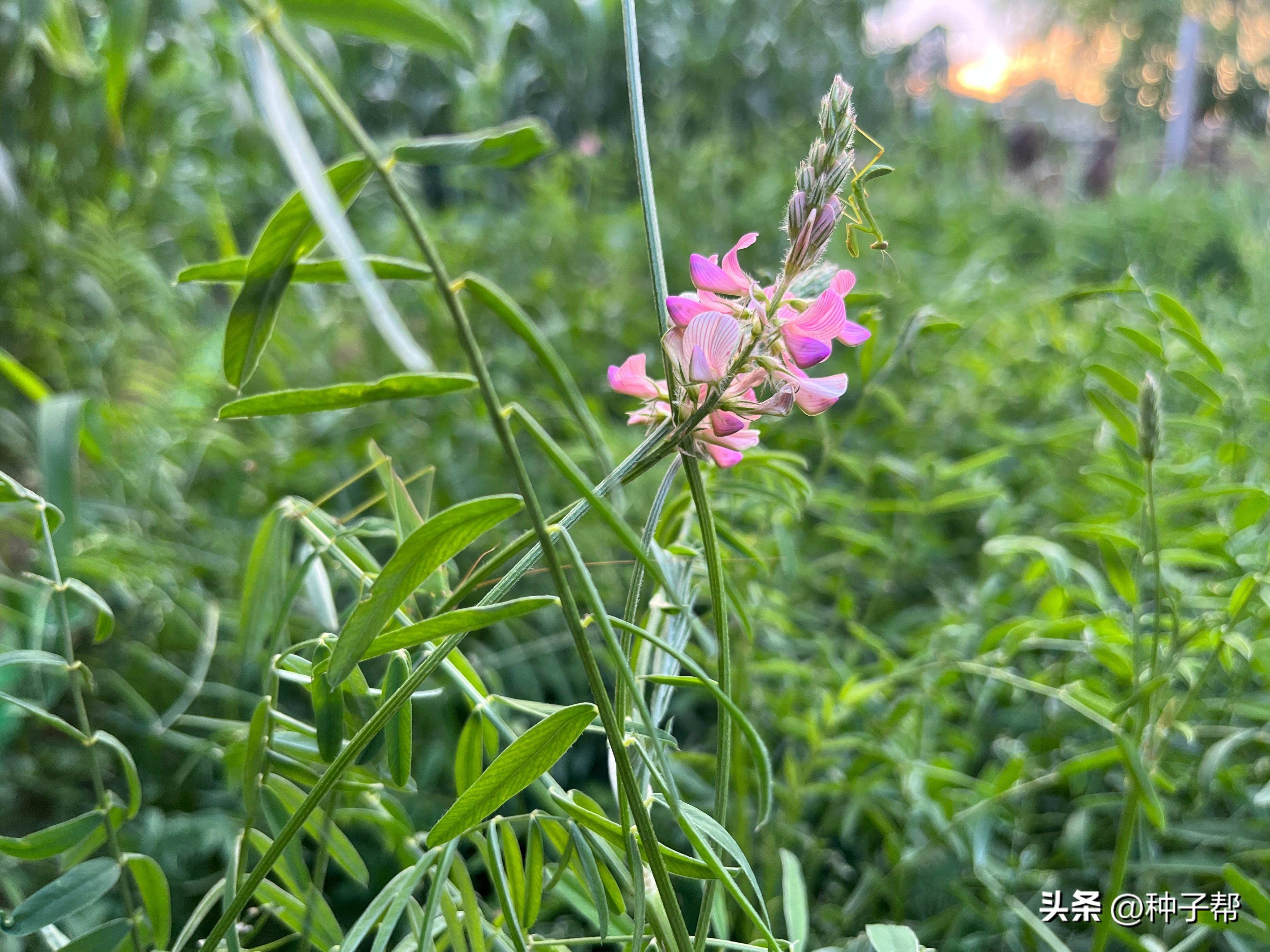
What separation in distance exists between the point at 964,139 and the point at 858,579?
1.27 meters

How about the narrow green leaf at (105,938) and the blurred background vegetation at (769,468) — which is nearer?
the narrow green leaf at (105,938)

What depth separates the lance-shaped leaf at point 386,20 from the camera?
0.17 m

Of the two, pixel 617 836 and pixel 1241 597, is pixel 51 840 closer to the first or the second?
pixel 617 836

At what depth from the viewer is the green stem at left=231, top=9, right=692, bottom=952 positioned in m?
0.16

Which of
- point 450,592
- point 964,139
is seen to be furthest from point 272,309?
point 964,139

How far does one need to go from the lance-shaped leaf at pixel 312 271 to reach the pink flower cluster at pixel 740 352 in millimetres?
57

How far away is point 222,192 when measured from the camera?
4.13 feet

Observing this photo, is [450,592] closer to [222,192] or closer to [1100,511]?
[1100,511]

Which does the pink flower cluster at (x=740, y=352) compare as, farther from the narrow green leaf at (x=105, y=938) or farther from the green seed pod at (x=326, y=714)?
the narrow green leaf at (x=105, y=938)

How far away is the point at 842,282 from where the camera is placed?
224mm

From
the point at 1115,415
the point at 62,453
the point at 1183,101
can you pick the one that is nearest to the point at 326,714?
the point at 62,453

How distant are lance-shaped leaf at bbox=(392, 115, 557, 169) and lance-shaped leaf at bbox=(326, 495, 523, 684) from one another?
8 centimetres

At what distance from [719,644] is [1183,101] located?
3660 mm

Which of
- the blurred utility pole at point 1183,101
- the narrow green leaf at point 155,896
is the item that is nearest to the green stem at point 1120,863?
the narrow green leaf at point 155,896
